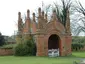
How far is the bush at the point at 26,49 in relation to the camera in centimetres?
5138

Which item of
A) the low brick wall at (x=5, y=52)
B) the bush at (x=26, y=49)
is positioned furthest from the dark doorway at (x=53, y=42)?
the low brick wall at (x=5, y=52)

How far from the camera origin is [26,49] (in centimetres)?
5128

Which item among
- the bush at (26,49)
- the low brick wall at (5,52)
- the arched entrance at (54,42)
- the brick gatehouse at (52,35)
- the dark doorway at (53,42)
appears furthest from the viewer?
the low brick wall at (5,52)

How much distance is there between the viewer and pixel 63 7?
73.4 meters

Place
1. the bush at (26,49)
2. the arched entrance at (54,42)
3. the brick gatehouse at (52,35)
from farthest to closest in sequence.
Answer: the arched entrance at (54,42) < the bush at (26,49) < the brick gatehouse at (52,35)

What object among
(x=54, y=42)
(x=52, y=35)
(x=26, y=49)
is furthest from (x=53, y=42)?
(x=26, y=49)

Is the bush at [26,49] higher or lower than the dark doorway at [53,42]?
lower

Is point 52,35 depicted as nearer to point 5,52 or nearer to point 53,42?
point 53,42

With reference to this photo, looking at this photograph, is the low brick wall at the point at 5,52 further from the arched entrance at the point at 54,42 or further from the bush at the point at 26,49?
the arched entrance at the point at 54,42

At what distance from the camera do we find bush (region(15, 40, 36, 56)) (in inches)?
2023

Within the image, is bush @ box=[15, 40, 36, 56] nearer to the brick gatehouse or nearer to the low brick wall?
the brick gatehouse

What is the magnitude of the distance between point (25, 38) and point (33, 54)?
394 centimetres

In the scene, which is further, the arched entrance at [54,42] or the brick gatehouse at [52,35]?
the arched entrance at [54,42]

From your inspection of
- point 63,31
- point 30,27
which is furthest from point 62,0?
point 63,31
